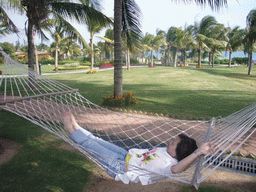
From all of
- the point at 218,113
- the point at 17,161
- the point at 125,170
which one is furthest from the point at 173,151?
the point at 218,113

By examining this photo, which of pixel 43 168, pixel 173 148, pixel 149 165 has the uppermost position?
pixel 173 148

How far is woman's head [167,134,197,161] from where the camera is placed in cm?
154

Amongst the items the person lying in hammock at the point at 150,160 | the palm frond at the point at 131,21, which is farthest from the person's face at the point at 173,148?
the palm frond at the point at 131,21

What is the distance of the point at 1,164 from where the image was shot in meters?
2.07

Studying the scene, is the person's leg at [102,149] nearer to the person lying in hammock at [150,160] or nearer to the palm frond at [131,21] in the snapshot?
the person lying in hammock at [150,160]

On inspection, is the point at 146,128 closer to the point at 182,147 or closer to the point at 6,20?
the point at 182,147

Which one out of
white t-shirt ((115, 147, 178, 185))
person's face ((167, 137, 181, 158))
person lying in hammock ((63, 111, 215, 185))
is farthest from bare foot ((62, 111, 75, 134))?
person's face ((167, 137, 181, 158))

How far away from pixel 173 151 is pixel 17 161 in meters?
1.76

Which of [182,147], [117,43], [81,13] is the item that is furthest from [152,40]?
[182,147]

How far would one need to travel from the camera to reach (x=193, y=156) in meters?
1.36

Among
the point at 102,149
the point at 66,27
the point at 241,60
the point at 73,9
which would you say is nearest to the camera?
the point at 102,149

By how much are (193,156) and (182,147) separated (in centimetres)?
19

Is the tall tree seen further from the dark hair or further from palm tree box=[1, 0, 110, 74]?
the dark hair

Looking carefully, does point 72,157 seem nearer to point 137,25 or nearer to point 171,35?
point 137,25
